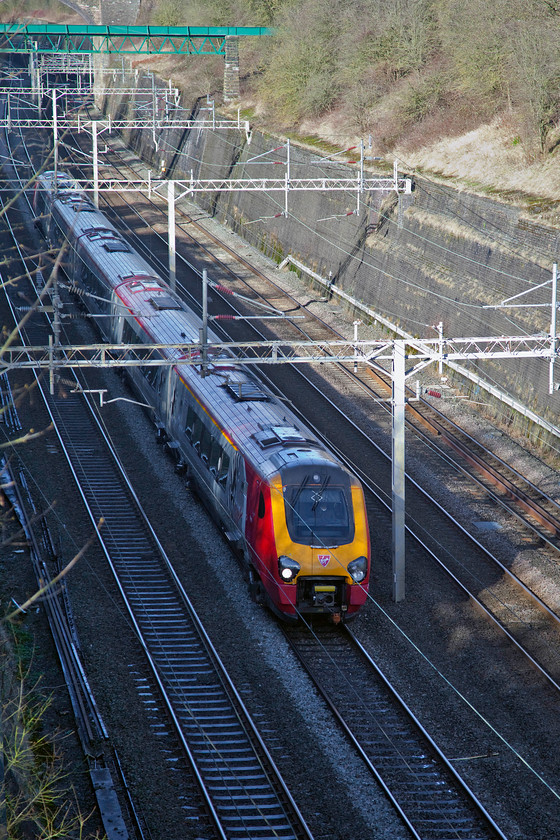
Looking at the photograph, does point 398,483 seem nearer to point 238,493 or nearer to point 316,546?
point 316,546

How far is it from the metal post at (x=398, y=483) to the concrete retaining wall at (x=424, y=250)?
8.51 m

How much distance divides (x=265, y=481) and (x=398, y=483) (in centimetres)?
310

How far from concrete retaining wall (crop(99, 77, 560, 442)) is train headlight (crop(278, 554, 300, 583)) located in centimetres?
1173

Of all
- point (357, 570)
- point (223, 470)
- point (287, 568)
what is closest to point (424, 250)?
point (223, 470)

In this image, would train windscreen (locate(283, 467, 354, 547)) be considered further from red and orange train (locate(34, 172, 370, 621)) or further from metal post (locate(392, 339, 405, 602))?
metal post (locate(392, 339, 405, 602))

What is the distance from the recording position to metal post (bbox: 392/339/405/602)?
17484 mm

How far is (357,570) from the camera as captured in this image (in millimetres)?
15914

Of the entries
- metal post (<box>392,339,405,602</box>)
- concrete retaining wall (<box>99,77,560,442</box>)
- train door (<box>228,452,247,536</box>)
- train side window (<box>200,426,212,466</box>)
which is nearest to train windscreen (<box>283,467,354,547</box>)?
train door (<box>228,452,247,536</box>)

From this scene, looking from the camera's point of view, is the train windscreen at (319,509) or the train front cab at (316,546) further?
the train windscreen at (319,509)

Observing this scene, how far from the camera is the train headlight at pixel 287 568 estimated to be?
15.7 metres

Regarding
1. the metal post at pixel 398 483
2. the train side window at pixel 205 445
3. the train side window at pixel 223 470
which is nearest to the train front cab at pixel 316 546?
the metal post at pixel 398 483

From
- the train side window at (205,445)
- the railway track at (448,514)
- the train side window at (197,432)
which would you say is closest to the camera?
the railway track at (448,514)

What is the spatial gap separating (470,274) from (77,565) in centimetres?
1649

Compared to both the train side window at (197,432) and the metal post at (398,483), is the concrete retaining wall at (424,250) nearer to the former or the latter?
the metal post at (398,483)
